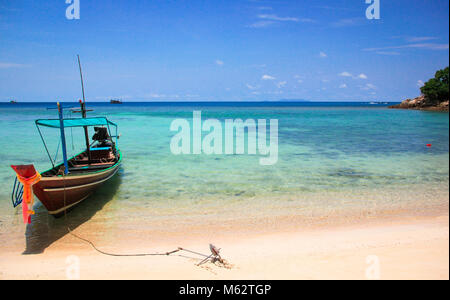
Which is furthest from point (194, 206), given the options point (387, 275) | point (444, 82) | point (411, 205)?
point (444, 82)

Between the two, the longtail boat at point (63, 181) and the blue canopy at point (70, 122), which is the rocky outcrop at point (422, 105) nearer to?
the blue canopy at point (70, 122)

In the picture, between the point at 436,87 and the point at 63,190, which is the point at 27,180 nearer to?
the point at 63,190

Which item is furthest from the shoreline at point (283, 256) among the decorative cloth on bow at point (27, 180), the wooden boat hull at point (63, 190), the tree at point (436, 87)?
the tree at point (436, 87)

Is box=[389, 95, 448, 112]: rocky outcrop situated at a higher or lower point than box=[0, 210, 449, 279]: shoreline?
higher

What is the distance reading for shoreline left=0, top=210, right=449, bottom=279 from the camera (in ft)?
15.0

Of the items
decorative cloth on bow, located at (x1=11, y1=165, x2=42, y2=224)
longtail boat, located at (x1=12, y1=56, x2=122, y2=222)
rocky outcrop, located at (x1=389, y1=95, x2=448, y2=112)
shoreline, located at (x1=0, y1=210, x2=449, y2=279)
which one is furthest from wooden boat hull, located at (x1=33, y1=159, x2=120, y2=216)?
rocky outcrop, located at (x1=389, y1=95, x2=448, y2=112)

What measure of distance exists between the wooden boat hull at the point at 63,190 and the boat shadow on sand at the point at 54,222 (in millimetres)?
274

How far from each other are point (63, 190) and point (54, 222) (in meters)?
0.99

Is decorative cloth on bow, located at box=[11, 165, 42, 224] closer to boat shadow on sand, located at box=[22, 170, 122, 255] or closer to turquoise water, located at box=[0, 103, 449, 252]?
boat shadow on sand, located at box=[22, 170, 122, 255]

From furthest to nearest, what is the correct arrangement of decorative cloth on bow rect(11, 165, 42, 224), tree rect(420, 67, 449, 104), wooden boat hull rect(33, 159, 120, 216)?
1. tree rect(420, 67, 449, 104)
2. wooden boat hull rect(33, 159, 120, 216)
3. decorative cloth on bow rect(11, 165, 42, 224)

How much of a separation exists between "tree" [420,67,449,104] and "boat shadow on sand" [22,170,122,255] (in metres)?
62.4
